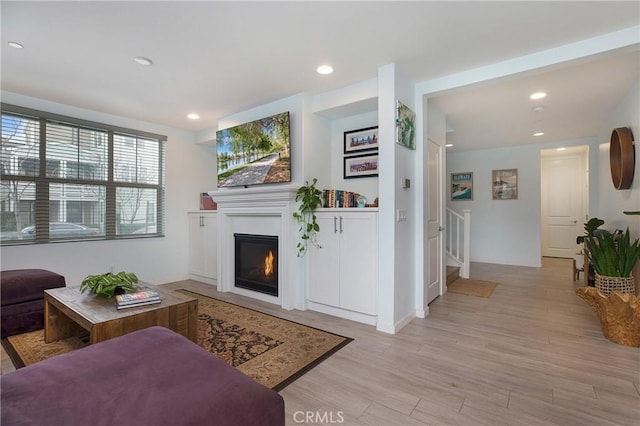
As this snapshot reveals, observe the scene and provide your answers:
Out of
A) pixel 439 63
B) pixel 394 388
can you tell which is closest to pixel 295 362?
pixel 394 388

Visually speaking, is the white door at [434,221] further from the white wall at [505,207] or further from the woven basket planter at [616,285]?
the white wall at [505,207]

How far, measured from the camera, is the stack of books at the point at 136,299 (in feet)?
6.81

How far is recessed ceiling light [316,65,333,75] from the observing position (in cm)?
275

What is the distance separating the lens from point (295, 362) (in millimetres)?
2180

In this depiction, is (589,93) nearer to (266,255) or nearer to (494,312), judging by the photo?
(494,312)

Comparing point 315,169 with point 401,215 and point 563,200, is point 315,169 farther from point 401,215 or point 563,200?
point 563,200

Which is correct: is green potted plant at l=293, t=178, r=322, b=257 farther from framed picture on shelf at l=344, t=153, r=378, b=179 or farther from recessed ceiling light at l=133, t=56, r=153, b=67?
recessed ceiling light at l=133, t=56, r=153, b=67

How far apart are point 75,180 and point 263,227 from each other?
2420 millimetres

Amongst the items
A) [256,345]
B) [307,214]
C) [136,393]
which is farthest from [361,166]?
[136,393]

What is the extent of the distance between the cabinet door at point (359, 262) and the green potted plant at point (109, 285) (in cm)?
190

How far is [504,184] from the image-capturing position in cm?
613

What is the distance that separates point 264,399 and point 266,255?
2.83 metres

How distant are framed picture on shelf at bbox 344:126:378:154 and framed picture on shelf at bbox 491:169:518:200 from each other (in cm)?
415

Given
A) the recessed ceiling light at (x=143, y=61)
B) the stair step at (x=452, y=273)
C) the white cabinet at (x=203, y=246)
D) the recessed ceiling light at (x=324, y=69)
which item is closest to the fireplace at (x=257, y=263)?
the white cabinet at (x=203, y=246)
